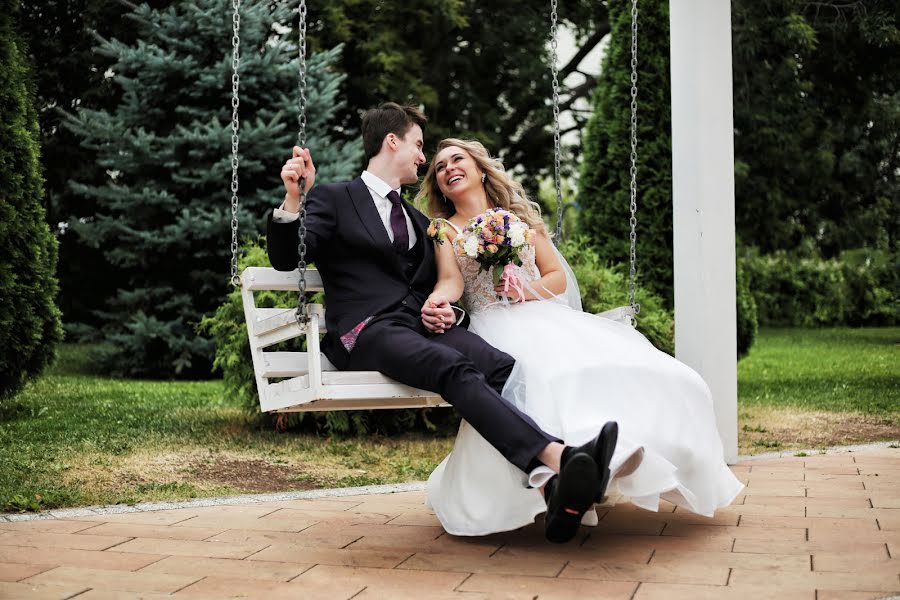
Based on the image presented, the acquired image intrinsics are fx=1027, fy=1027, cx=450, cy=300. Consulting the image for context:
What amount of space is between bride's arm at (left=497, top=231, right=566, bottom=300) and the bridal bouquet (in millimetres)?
222

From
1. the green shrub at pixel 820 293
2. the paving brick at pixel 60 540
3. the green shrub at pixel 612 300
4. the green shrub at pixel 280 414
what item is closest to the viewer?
the paving brick at pixel 60 540

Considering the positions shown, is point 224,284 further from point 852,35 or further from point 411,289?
point 852,35

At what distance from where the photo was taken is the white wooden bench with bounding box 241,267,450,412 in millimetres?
3271

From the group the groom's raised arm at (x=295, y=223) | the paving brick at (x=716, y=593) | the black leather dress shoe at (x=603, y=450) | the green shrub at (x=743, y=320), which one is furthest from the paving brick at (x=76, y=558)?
the green shrub at (x=743, y=320)

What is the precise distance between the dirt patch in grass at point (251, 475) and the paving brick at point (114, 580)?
1727 millimetres

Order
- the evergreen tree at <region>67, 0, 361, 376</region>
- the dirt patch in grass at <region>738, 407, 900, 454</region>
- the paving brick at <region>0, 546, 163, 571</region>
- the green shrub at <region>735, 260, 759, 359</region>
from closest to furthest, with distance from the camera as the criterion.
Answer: the paving brick at <region>0, 546, 163, 571</region> < the dirt patch in grass at <region>738, 407, 900, 454</region> < the evergreen tree at <region>67, 0, 361, 376</region> < the green shrub at <region>735, 260, 759, 359</region>

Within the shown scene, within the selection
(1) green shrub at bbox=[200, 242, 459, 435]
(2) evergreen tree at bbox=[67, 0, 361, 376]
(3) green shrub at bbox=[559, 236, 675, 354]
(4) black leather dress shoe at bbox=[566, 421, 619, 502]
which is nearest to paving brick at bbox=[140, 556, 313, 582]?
(4) black leather dress shoe at bbox=[566, 421, 619, 502]

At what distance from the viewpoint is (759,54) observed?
14.6 metres

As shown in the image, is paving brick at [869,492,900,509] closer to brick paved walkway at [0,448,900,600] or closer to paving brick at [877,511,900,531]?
brick paved walkway at [0,448,900,600]

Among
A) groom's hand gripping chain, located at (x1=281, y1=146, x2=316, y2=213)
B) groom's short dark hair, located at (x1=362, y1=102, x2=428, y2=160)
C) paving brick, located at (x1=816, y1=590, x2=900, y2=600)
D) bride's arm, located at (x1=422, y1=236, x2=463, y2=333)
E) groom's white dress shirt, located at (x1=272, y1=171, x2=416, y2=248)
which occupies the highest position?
groom's short dark hair, located at (x1=362, y1=102, x2=428, y2=160)

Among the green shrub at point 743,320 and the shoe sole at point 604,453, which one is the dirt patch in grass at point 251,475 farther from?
the green shrub at point 743,320

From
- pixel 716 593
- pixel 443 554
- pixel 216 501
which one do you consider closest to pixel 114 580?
pixel 443 554

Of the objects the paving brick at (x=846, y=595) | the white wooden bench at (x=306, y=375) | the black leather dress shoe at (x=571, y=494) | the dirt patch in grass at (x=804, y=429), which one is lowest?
the dirt patch in grass at (x=804, y=429)

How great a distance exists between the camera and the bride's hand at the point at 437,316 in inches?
143
